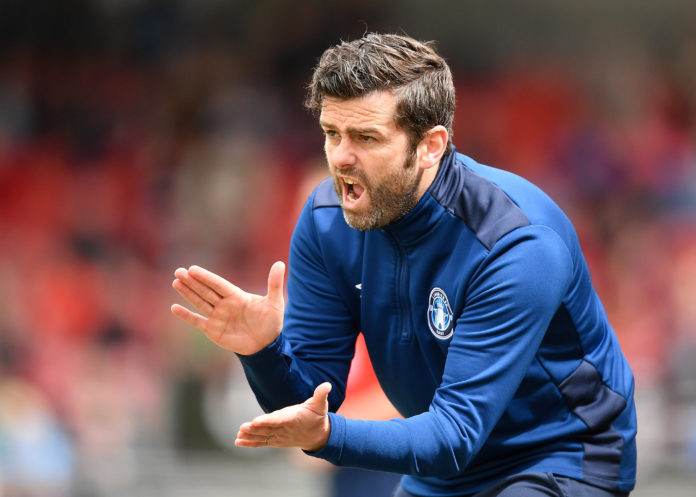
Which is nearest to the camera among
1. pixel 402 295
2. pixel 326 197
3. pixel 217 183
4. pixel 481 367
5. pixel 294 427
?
pixel 294 427

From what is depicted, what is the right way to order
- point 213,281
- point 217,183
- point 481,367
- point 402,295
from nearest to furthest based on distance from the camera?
point 481,367, point 213,281, point 402,295, point 217,183

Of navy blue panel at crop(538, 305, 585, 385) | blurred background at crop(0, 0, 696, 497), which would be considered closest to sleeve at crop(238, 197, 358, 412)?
navy blue panel at crop(538, 305, 585, 385)

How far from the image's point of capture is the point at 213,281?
275 cm

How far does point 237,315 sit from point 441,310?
1.77ft

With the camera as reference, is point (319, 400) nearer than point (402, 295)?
Yes

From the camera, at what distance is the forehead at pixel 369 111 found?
8.79ft

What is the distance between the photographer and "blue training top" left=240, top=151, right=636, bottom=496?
2609mm

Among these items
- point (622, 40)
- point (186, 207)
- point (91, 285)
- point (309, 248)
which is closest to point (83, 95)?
point (186, 207)

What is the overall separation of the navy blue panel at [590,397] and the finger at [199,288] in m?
0.94

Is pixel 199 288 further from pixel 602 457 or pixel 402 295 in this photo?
pixel 602 457

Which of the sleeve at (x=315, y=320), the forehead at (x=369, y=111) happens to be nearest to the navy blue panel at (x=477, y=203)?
the forehead at (x=369, y=111)

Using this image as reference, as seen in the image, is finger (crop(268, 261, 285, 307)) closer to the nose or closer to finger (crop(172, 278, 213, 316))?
finger (crop(172, 278, 213, 316))

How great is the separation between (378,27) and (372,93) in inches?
287

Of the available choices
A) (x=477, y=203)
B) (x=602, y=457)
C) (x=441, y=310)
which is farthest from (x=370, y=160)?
(x=602, y=457)
